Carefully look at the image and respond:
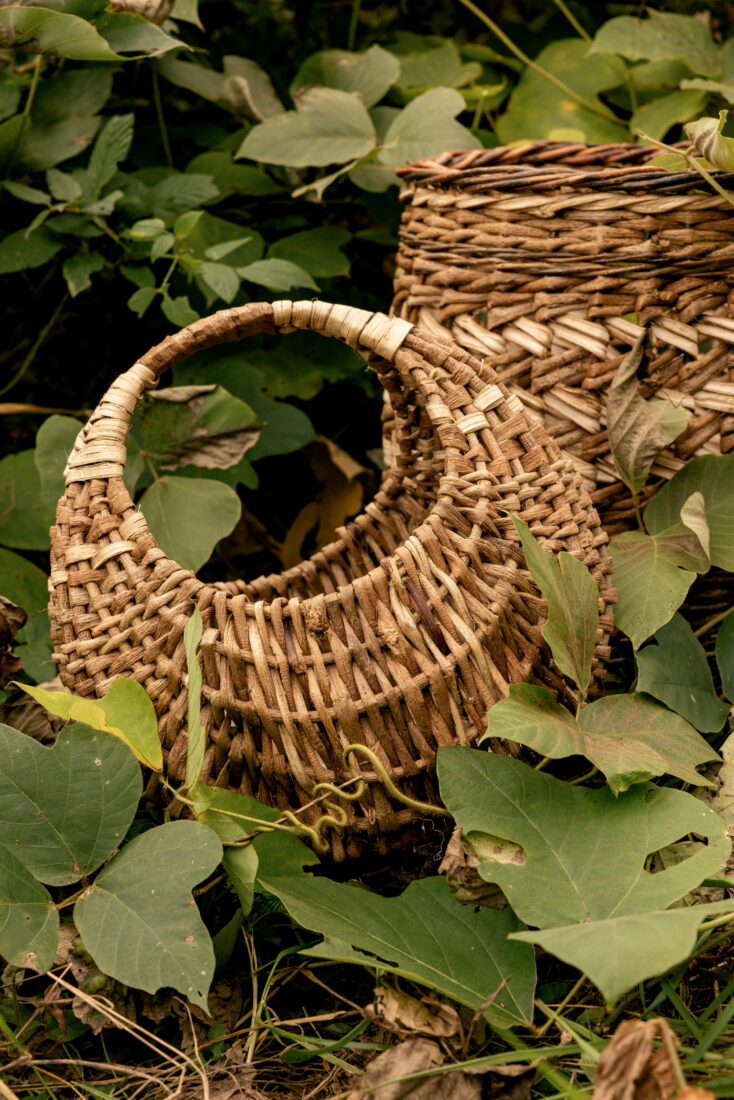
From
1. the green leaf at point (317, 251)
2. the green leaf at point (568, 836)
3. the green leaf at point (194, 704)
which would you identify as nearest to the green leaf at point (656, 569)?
the green leaf at point (568, 836)

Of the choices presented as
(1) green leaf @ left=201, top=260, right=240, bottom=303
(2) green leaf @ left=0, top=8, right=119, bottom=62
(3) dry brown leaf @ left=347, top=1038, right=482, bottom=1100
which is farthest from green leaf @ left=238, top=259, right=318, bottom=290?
(3) dry brown leaf @ left=347, top=1038, right=482, bottom=1100

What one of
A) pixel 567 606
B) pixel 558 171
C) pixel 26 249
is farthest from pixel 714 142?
pixel 26 249

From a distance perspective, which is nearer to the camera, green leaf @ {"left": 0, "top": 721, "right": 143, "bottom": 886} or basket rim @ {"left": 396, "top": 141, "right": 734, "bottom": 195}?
green leaf @ {"left": 0, "top": 721, "right": 143, "bottom": 886}

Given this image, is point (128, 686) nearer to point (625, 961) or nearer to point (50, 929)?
point (50, 929)

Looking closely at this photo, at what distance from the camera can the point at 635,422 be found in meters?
0.85

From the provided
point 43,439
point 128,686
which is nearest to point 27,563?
point 43,439

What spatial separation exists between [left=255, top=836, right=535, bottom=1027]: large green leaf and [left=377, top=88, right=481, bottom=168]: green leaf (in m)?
0.90

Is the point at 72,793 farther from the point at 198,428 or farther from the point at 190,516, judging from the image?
the point at 198,428

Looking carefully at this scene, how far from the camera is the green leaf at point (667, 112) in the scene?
4.10ft

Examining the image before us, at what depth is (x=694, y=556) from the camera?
0.81 meters

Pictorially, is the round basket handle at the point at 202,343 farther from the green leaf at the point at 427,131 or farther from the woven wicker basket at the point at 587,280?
the green leaf at the point at 427,131

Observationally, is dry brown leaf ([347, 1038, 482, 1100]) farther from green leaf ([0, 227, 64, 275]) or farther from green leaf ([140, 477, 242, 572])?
green leaf ([0, 227, 64, 275])

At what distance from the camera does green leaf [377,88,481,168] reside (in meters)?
1.16

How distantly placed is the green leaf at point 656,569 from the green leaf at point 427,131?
0.62m
